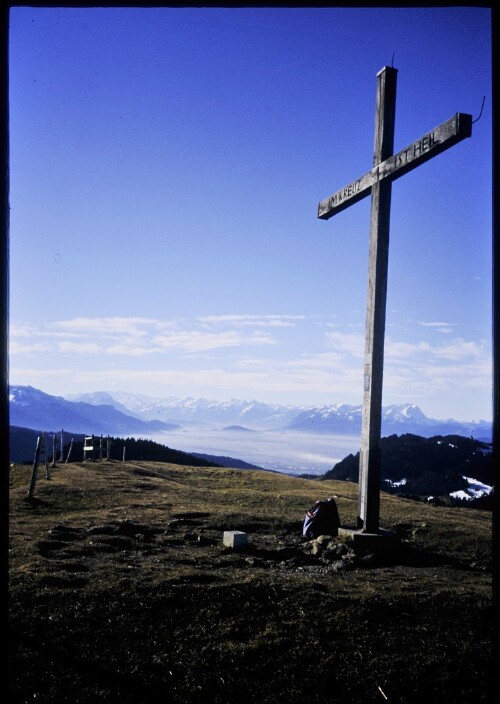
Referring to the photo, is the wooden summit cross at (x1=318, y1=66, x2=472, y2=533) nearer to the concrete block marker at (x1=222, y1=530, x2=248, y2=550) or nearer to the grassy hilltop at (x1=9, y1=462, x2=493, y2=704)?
the grassy hilltop at (x1=9, y1=462, x2=493, y2=704)

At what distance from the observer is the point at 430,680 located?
235 inches

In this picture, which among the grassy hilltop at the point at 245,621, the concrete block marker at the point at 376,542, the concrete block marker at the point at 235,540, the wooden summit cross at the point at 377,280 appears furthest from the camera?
the concrete block marker at the point at 235,540

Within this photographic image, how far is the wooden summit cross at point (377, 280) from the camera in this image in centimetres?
1127

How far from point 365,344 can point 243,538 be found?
406 centimetres

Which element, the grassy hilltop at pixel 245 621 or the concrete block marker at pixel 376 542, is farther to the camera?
the concrete block marker at pixel 376 542

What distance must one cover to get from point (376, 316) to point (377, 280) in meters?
0.64

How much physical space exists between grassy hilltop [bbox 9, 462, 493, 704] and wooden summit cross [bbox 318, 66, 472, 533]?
107 cm

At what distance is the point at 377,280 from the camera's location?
37.7 feet

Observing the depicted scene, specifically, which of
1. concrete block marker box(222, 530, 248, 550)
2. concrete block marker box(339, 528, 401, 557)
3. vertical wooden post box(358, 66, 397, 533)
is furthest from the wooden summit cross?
concrete block marker box(222, 530, 248, 550)

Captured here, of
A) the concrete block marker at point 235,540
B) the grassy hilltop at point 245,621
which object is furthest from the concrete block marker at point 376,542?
the concrete block marker at point 235,540

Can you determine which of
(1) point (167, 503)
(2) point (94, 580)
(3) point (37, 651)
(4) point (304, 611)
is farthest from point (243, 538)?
(1) point (167, 503)

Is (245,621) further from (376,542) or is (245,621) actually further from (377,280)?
(377,280)

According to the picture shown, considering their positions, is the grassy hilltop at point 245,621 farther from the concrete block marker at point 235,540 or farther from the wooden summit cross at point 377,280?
the wooden summit cross at point 377,280

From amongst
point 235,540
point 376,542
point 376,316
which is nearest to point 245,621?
point 235,540
